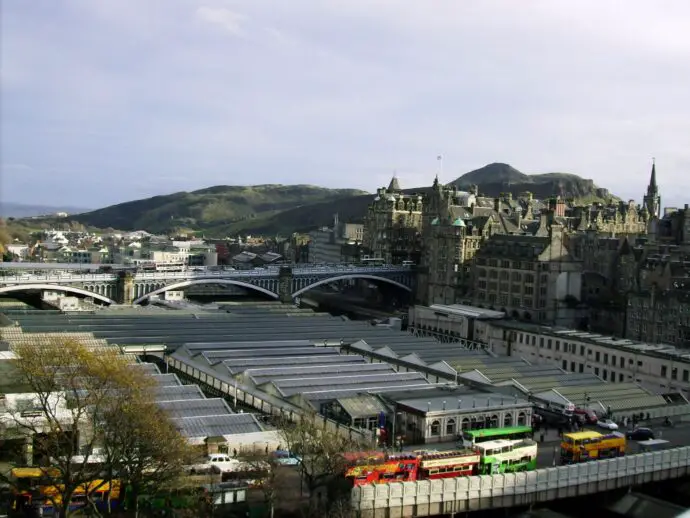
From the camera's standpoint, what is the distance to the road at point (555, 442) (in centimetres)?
5456

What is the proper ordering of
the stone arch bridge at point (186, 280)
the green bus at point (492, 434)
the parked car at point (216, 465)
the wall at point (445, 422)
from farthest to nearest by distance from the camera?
the stone arch bridge at point (186, 280) → the wall at point (445, 422) → the green bus at point (492, 434) → the parked car at point (216, 465)

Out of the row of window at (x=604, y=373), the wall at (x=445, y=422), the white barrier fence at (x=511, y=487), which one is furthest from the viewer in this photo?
the row of window at (x=604, y=373)

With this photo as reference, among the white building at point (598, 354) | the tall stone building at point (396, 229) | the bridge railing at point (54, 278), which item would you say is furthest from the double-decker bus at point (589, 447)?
the tall stone building at point (396, 229)

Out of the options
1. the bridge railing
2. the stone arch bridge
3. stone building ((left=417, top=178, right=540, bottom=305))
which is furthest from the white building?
the bridge railing

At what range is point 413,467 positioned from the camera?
47031 mm

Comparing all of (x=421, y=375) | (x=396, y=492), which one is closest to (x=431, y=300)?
(x=421, y=375)

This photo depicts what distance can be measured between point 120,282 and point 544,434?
241 feet

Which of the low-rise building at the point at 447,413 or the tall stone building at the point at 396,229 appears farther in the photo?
the tall stone building at the point at 396,229

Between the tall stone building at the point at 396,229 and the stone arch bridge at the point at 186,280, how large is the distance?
37.9 ft

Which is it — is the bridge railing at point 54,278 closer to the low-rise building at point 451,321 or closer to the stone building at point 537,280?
the low-rise building at point 451,321

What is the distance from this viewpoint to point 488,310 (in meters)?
119

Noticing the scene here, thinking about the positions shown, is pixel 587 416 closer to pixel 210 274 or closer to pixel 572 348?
pixel 572 348

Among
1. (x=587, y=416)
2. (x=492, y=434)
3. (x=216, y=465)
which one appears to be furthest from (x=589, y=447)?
(x=216, y=465)

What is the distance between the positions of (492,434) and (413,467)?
9.16 meters
